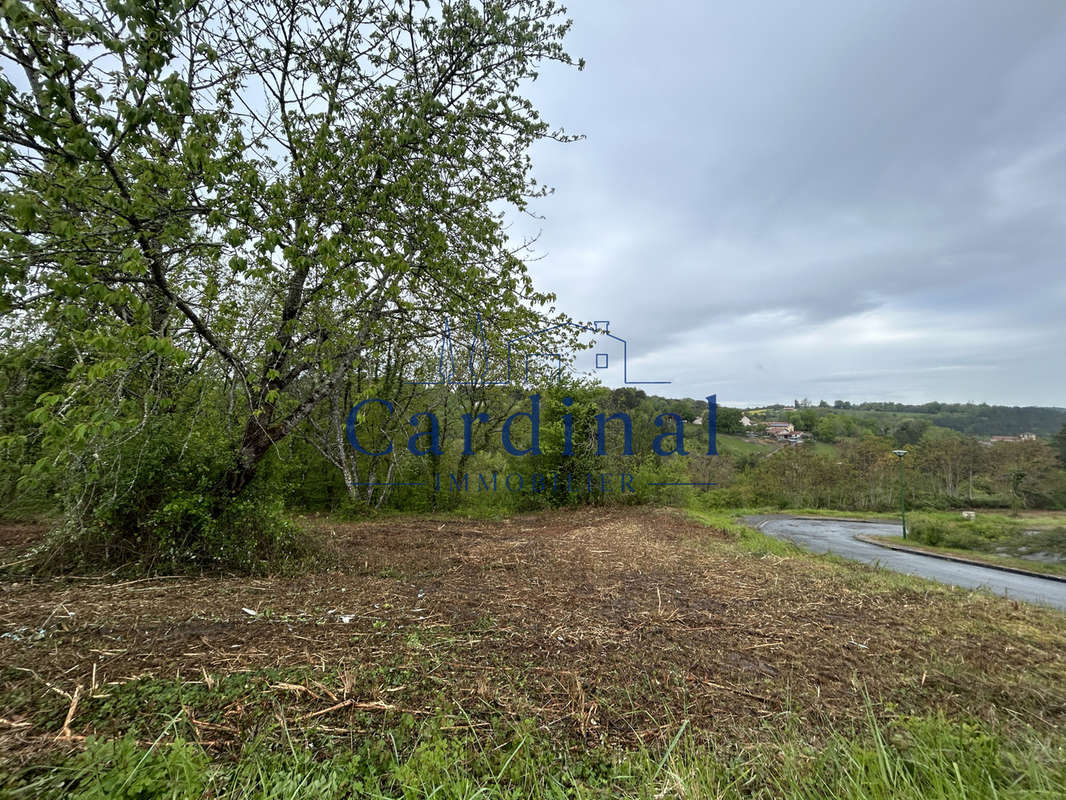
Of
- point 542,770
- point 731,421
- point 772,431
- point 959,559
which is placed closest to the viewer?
point 542,770

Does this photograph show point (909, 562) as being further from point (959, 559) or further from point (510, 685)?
point (510, 685)

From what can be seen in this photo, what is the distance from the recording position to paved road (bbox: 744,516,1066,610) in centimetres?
727

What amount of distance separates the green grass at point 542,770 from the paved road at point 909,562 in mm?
5640

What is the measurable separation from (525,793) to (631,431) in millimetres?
11850

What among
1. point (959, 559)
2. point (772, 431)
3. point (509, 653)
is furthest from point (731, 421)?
point (509, 653)

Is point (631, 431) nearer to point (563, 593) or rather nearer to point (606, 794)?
point (563, 593)

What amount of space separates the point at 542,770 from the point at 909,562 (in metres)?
13.6

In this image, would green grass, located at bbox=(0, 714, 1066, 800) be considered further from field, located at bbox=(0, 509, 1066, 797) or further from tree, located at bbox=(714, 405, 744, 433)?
tree, located at bbox=(714, 405, 744, 433)

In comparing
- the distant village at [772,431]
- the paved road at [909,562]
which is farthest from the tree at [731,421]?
the paved road at [909,562]

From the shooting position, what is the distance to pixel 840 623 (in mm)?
3170

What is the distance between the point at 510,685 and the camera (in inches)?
80.4

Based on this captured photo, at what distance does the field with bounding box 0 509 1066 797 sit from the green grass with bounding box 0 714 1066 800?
1 cm

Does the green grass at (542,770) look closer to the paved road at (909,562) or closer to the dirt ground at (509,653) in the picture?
the dirt ground at (509,653)

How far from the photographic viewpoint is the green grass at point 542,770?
124cm
